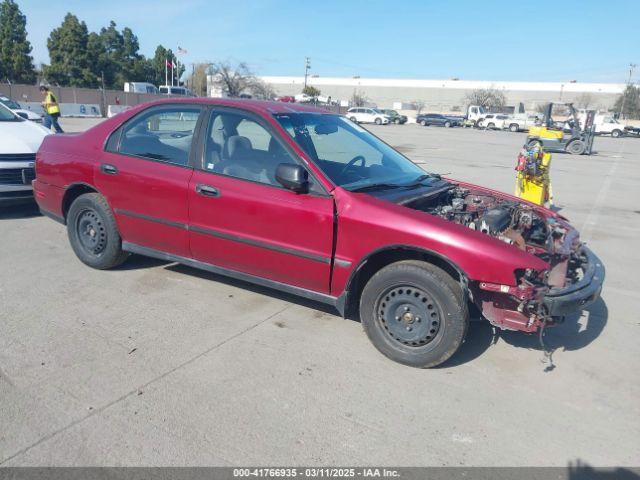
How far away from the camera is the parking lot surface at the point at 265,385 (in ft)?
8.80

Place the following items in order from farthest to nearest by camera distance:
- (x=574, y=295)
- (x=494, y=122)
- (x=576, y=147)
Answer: (x=494, y=122), (x=576, y=147), (x=574, y=295)

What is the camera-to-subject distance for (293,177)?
141 inches

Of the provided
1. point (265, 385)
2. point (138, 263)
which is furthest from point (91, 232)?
point (265, 385)

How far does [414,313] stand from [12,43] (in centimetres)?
6338

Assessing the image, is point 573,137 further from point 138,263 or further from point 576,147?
point 138,263

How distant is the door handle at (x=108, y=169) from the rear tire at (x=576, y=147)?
24.2 m

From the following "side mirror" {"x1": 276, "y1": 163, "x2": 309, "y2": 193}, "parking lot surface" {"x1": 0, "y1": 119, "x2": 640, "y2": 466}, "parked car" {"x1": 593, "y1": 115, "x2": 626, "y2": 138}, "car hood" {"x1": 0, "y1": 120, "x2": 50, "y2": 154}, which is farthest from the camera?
"parked car" {"x1": 593, "y1": 115, "x2": 626, "y2": 138}

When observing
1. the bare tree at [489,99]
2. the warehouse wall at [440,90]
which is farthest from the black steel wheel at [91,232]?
the warehouse wall at [440,90]

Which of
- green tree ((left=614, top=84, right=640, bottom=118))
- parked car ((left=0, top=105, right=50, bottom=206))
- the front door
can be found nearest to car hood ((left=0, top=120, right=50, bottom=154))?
parked car ((left=0, top=105, right=50, bottom=206))

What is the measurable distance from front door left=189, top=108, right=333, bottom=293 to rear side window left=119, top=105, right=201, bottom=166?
0.75 feet

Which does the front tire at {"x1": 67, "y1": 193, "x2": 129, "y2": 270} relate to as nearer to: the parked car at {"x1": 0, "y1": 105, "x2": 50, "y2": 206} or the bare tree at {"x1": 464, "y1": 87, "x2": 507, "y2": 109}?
the parked car at {"x1": 0, "y1": 105, "x2": 50, "y2": 206}

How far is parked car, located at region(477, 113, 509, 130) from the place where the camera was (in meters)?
50.4

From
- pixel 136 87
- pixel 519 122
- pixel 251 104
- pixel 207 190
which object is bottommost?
pixel 207 190

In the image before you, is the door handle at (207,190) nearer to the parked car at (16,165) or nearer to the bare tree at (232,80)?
the parked car at (16,165)
